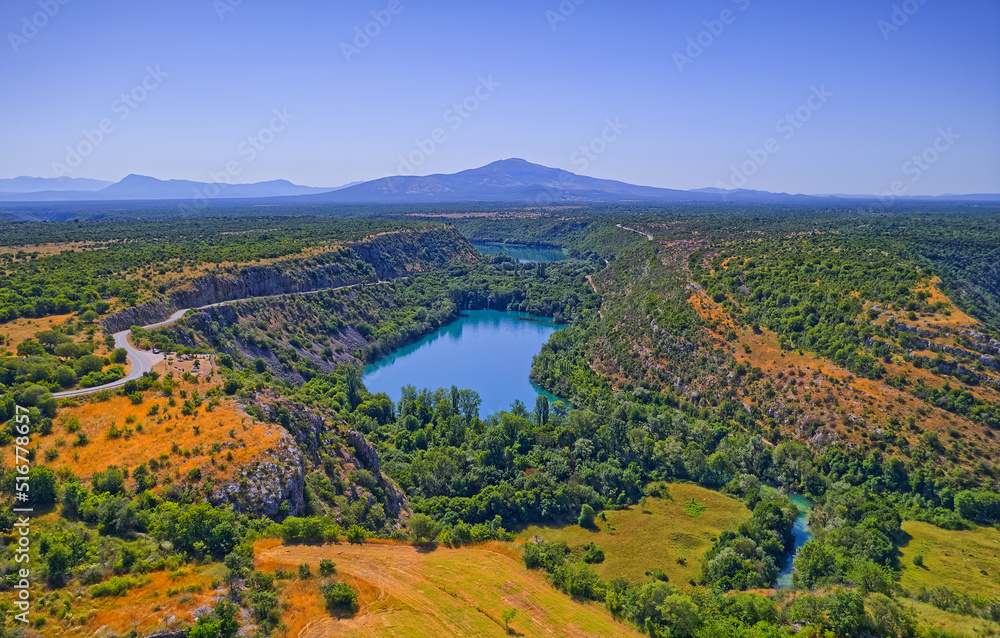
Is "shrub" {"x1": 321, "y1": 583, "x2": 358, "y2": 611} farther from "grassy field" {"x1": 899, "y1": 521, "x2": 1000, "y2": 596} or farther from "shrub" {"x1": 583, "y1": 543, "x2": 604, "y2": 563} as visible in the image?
"grassy field" {"x1": 899, "y1": 521, "x2": 1000, "y2": 596}

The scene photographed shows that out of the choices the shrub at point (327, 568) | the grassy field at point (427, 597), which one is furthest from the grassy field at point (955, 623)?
the shrub at point (327, 568)

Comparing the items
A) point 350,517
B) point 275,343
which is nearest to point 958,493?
point 350,517

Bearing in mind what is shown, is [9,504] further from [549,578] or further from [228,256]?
[228,256]

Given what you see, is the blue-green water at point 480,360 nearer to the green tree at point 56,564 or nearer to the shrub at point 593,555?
the shrub at point 593,555

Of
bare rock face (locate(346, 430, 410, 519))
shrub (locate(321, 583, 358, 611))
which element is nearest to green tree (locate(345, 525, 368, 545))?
shrub (locate(321, 583, 358, 611))

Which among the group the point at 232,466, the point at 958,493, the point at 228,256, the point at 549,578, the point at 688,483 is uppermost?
the point at 228,256
